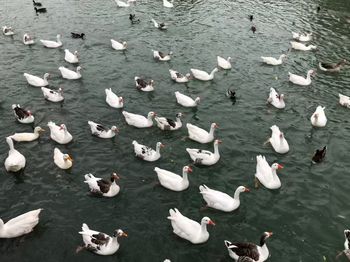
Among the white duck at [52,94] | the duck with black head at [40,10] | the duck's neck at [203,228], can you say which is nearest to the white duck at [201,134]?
the duck's neck at [203,228]

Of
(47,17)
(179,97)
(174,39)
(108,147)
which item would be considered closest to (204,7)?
(174,39)

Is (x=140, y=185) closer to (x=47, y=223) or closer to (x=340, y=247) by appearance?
(x=47, y=223)

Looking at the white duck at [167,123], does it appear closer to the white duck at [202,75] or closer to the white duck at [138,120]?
the white duck at [138,120]

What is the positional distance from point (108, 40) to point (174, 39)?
18.1ft

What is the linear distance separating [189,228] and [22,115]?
11.8m

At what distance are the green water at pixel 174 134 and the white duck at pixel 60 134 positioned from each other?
1.52 feet

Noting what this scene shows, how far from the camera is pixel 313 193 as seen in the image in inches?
688

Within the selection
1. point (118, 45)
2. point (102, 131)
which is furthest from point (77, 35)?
point (102, 131)

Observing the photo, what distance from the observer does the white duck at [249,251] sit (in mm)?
13844

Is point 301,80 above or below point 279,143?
above

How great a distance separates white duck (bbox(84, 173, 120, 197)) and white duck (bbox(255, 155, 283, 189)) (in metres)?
6.46

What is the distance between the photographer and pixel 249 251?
13.9 meters

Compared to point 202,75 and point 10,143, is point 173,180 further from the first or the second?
point 202,75

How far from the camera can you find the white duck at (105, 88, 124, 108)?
23031mm
